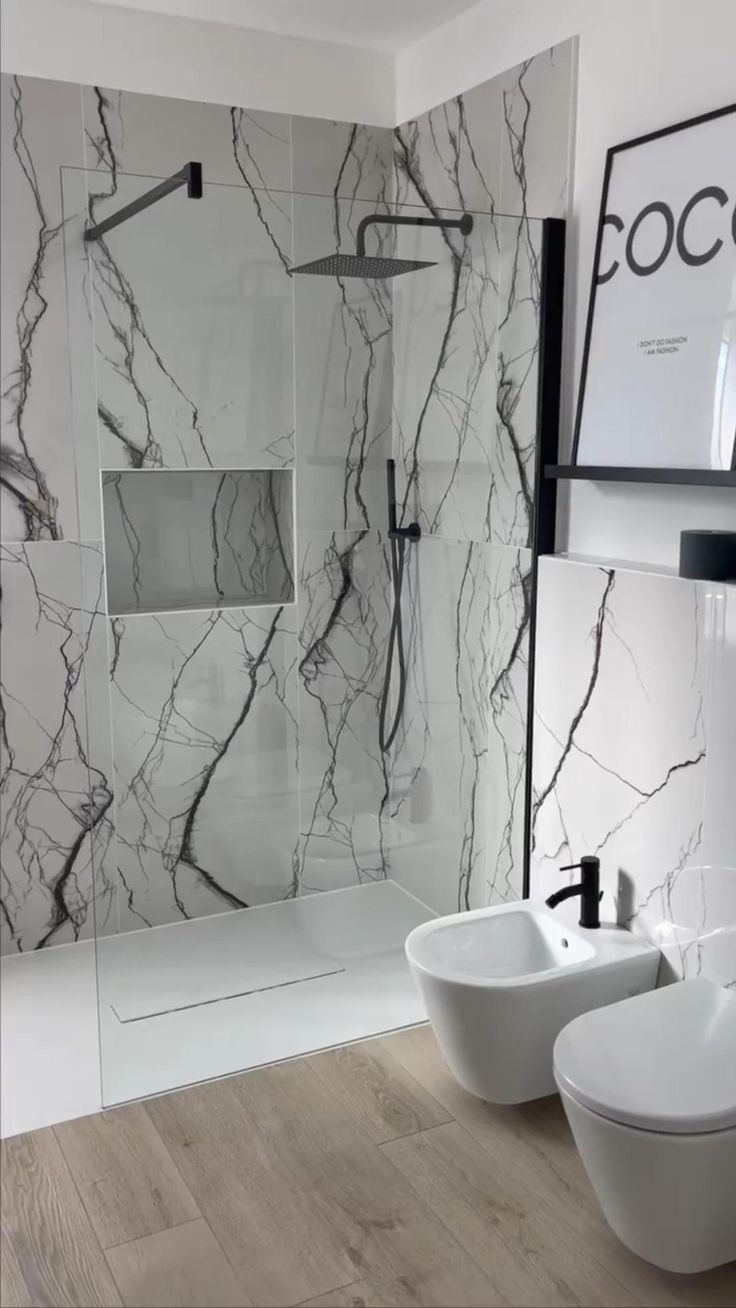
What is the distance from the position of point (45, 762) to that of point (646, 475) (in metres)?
1.81

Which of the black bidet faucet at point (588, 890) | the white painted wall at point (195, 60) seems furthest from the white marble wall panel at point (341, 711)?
the white painted wall at point (195, 60)

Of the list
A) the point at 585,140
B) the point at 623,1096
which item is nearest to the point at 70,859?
the point at 623,1096

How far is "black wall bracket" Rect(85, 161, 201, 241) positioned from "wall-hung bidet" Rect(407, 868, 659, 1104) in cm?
166

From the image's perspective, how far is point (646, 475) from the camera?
2.31 meters

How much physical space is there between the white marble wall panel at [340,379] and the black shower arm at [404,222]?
0.05 ft

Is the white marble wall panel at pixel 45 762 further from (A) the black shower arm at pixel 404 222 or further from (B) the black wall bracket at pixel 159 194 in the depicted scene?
(A) the black shower arm at pixel 404 222

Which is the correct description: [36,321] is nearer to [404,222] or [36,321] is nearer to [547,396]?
[404,222]

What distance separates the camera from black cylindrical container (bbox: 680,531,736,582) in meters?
2.14

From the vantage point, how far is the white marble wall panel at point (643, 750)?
7.20ft

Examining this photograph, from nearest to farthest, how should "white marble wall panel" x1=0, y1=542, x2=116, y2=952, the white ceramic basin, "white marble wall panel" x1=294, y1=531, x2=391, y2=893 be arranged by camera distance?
the white ceramic basin < "white marble wall panel" x1=294, y1=531, x2=391, y2=893 < "white marble wall panel" x1=0, y1=542, x2=116, y2=952

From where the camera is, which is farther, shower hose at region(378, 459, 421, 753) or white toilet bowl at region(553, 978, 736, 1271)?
shower hose at region(378, 459, 421, 753)

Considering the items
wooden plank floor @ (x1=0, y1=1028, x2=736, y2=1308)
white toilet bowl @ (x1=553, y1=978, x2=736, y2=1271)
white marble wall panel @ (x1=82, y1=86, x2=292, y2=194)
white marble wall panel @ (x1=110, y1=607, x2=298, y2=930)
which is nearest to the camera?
white toilet bowl @ (x1=553, y1=978, x2=736, y2=1271)

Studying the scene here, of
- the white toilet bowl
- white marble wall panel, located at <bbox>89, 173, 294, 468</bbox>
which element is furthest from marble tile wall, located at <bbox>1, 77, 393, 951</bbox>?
the white toilet bowl

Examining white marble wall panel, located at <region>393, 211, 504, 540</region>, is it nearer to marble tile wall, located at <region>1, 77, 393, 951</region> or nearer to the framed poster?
marble tile wall, located at <region>1, 77, 393, 951</region>
